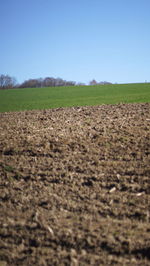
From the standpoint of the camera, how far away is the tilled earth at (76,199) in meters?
3.51

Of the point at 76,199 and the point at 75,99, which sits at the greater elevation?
the point at 75,99

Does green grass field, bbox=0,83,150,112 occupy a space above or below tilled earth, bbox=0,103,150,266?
above

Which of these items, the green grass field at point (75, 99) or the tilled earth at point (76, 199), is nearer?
the tilled earth at point (76, 199)

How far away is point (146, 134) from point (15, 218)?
5.23m

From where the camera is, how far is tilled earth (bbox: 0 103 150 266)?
351 cm

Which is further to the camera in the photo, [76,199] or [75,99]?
[75,99]

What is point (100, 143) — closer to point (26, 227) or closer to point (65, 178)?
point (65, 178)

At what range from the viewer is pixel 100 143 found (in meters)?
7.53

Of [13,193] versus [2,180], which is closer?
[13,193]

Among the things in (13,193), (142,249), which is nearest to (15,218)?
(13,193)

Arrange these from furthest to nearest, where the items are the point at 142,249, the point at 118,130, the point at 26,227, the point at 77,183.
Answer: the point at 118,130, the point at 77,183, the point at 26,227, the point at 142,249

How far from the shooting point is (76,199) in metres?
4.85

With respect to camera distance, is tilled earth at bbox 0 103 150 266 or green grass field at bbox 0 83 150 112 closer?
tilled earth at bbox 0 103 150 266

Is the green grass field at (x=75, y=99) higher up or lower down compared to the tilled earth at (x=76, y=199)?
higher up
